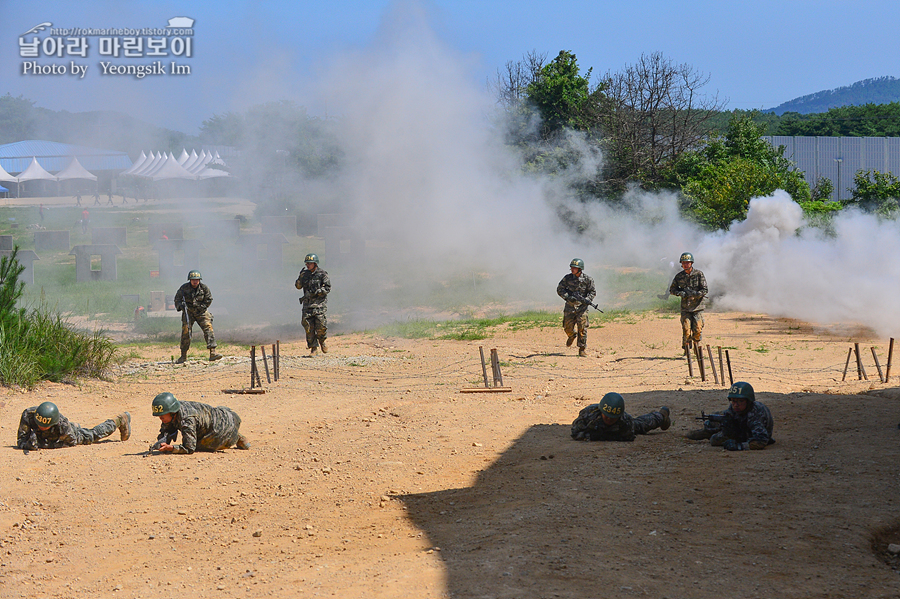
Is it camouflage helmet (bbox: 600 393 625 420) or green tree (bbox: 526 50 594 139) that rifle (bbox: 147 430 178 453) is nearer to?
camouflage helmet (bbox: 600 393 625 420)

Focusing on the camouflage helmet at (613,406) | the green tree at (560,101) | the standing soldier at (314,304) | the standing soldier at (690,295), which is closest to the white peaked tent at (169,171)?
the green tree at (560,101)

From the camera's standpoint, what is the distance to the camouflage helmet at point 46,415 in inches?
328

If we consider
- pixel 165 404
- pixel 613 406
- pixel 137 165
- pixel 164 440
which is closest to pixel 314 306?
pixel 164 440

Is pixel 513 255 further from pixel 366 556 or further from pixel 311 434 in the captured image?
pixel 366 556

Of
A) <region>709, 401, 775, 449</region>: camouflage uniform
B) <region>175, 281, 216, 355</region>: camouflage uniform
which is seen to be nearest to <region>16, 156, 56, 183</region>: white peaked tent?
<region>175, 281, 216, 355</region>: camouflage uniform

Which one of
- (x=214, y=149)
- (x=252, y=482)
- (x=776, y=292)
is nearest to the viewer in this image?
(x=252, y=482)

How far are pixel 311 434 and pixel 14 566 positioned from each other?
363 cm

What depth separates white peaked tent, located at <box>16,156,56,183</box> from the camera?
1266 inches

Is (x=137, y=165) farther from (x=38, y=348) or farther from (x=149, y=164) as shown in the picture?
(x=38, y=348)

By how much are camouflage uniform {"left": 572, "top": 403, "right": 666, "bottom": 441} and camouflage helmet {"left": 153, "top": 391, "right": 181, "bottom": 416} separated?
3.78 metres

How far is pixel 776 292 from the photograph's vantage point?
1908cm

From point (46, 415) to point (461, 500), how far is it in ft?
14.5

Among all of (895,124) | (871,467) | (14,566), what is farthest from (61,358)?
(895,124)

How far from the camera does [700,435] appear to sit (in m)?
7.95
